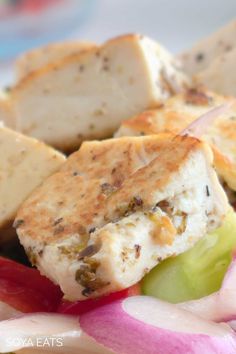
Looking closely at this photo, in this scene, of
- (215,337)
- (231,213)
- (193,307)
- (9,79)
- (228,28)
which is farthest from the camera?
(9,79)

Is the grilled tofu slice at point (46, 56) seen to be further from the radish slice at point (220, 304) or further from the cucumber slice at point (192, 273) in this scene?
the radish slice at point (220, 304)

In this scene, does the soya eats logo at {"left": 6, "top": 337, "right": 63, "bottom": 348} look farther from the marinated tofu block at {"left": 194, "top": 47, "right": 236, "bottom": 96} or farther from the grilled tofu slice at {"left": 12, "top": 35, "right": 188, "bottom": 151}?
the marinated tofu block at {"left": 194, "top": 47, "right": 236, "bottom": 96}

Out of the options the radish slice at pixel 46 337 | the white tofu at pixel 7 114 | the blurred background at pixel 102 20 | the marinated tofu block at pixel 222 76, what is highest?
the white tofu at pixel 7 114

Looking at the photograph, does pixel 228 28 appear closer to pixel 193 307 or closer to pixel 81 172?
pixel 81 172

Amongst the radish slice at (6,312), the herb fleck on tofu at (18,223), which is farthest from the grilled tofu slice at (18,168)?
the radish slice at (6,312)

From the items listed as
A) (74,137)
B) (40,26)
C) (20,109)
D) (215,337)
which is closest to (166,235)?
(215,337)

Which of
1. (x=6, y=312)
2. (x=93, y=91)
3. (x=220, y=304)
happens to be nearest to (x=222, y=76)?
(x=93, y=91)

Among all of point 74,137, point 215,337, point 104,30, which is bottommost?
point 104,30
